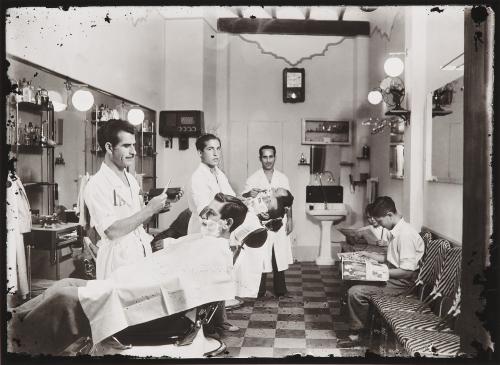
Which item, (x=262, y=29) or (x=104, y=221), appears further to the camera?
(x=262, y=29)

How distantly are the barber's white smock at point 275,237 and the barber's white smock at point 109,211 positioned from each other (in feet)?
3.53

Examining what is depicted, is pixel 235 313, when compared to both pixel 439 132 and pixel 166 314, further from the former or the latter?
pixel 439 132

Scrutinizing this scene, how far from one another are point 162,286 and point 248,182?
1342 mm

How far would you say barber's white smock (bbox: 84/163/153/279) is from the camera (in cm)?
258

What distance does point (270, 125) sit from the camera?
4.65m

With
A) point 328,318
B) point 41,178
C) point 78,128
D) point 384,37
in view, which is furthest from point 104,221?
point 384,37

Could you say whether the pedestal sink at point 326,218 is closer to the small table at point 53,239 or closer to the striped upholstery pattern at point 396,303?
the striped upholstery pattern at point 396,303

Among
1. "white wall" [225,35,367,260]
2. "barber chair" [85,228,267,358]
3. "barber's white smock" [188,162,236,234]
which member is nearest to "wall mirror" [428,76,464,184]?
"white wall" [225,35,367,260]

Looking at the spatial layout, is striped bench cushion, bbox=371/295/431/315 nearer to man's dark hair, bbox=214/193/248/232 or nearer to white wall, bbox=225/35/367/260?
man's dark hair, bbox=214/193/248/232

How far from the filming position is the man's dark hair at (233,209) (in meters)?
2.91

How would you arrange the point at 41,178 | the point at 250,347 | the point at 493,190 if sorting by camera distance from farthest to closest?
the point at 250,347
the point at 41,178
the point at 493,190

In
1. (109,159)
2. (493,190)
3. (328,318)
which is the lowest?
(328,318)

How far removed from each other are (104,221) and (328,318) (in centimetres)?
190

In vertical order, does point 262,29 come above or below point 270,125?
above
